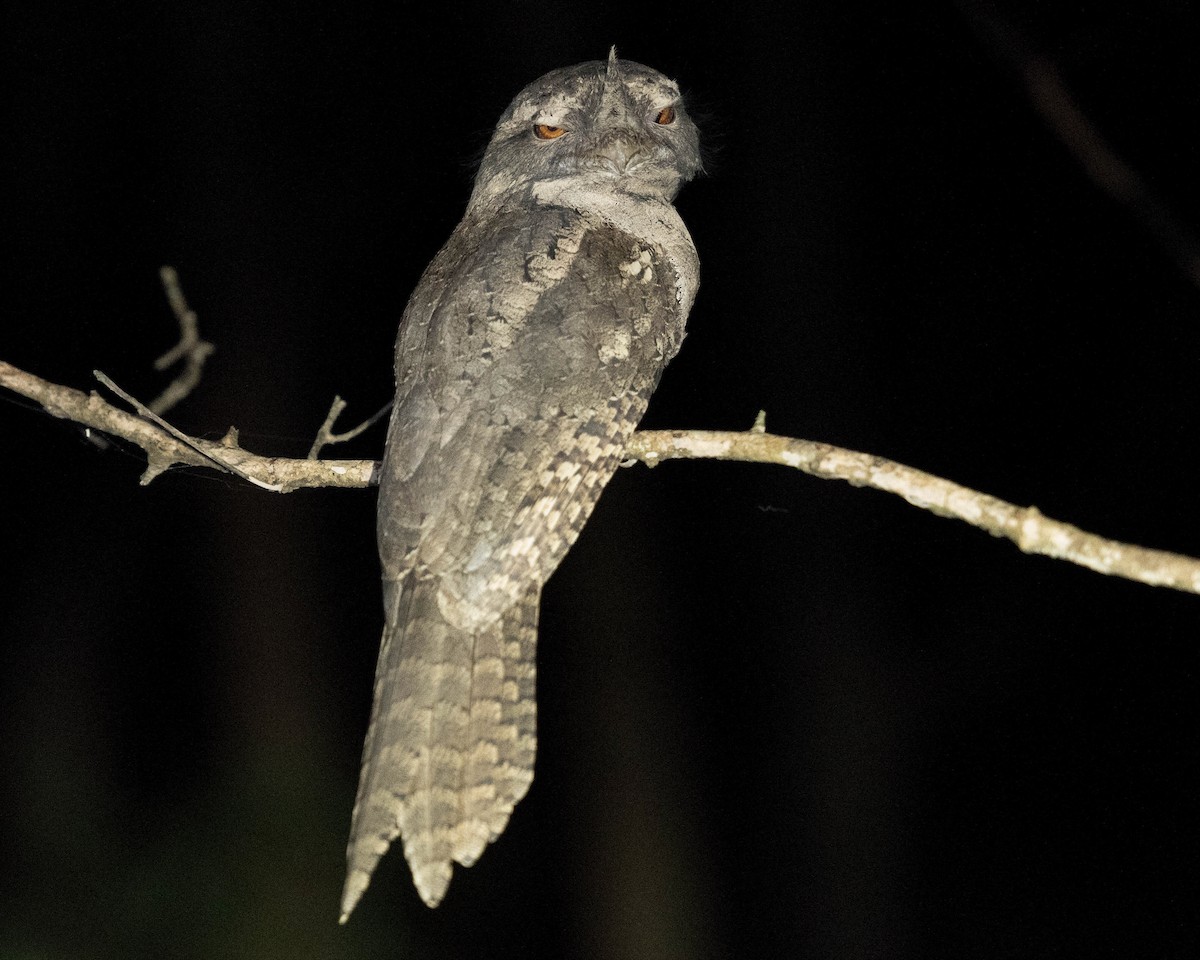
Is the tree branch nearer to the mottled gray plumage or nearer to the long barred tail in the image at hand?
the mottled gray plumage

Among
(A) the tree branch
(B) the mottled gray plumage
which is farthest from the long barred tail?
(A) the tree branch

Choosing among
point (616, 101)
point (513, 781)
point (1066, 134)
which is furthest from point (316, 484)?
point (1066, 134)

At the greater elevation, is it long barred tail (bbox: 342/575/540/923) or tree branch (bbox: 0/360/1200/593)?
tree branch (bbox: 0/360/1200/593)

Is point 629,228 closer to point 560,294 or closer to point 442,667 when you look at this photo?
point 560,294

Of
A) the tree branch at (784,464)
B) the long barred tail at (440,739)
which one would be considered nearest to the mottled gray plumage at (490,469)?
the long barred tail at (440,739)

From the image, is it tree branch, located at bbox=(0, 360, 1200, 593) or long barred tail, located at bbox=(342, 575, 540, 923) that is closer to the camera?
tree branch, located at bbox=(0, 360, 1200, 593)

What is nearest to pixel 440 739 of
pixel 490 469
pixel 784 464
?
pixel 490 469

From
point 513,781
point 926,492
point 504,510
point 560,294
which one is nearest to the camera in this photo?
point 926,492

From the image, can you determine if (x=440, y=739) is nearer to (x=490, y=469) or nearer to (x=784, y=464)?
(x=490, y=469)
